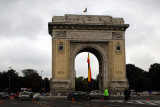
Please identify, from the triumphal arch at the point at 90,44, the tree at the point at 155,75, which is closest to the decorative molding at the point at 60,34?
the triumphal arch at the point at 90,44

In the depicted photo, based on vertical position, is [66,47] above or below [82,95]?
above

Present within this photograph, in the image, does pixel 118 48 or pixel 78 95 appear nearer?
pixel 78 95

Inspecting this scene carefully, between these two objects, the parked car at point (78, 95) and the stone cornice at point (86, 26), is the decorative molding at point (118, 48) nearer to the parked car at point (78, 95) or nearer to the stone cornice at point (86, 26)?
the stone cornice at point (86, 26)

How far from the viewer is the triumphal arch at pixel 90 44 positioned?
163 feet

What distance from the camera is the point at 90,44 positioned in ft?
169

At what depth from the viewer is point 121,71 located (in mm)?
50562

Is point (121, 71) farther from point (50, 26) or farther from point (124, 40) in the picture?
point (50, 26)

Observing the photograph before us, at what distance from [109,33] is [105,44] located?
7.62 feet

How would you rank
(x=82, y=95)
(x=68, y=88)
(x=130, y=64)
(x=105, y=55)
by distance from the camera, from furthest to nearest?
(x=130, y=64)
(x=105, y=55)
(x=68, y=88)
(x=82, y=95)

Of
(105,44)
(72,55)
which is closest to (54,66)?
(72,55)

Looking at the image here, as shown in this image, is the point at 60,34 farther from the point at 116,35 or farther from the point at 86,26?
the point at 116,35

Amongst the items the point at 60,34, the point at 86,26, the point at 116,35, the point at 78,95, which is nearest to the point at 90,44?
the point at 86,26

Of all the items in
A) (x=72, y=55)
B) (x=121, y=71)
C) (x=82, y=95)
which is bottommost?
(x=82, y=95)

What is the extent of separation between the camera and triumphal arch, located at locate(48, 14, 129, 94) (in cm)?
4972
